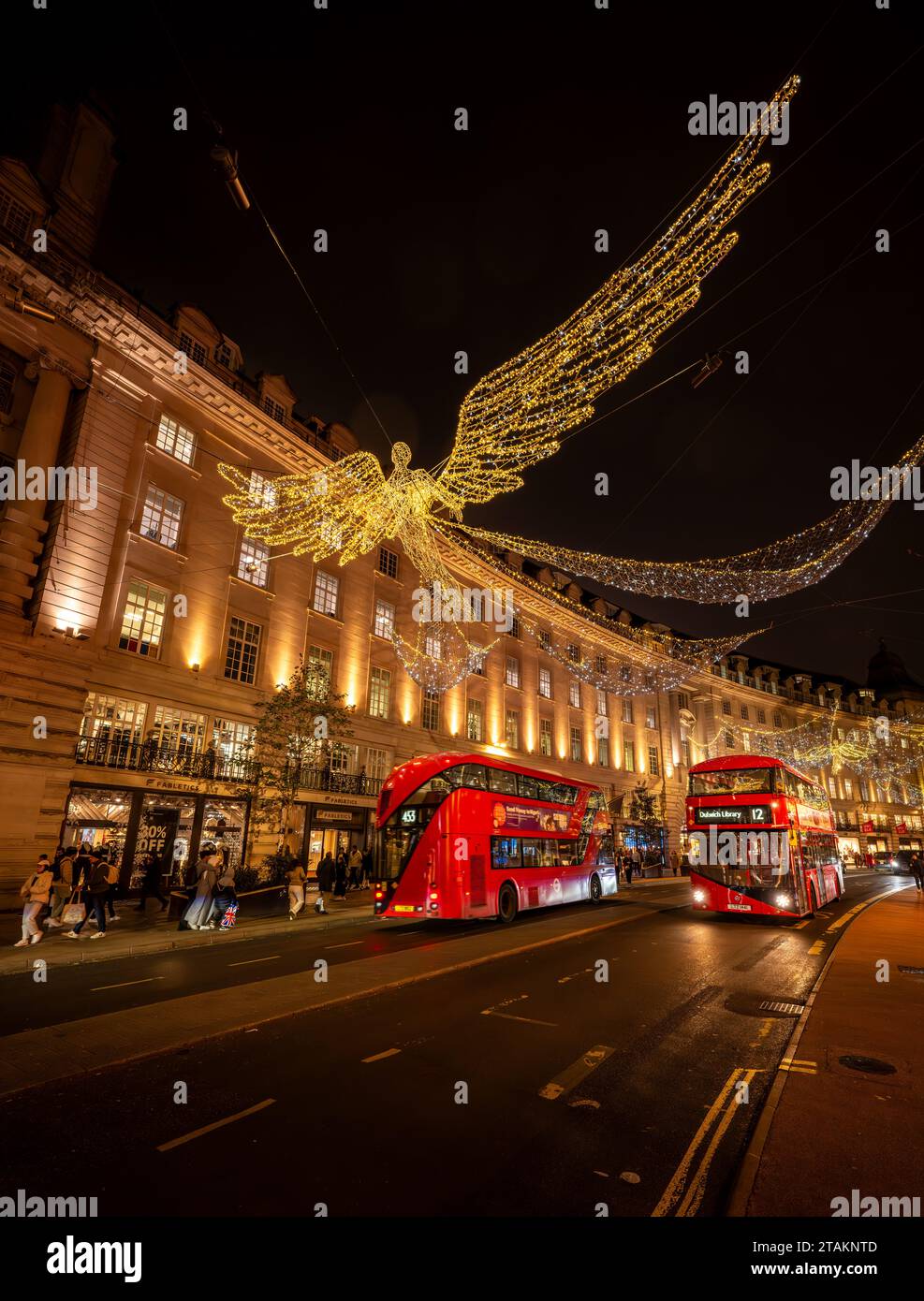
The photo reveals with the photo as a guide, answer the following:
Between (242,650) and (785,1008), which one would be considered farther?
(242,650)

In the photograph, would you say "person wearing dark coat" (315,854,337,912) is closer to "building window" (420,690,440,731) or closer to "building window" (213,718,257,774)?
"building window" (213,718,257,774)

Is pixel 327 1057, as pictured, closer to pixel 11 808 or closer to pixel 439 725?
pixel 11 808

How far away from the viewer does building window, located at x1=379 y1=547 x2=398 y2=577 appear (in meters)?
29.6

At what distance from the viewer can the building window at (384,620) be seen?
93.6 ft

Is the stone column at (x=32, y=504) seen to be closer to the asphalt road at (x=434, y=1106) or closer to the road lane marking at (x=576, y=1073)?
the asphalt road at (x=434, y=1106)

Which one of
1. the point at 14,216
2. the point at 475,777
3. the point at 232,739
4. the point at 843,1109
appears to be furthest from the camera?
the point at 232,739

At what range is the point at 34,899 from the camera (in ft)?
40.4

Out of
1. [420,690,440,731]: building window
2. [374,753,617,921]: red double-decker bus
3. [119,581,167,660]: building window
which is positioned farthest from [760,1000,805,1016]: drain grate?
[420,690,440,731]: building window

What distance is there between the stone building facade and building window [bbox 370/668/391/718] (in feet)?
0.27

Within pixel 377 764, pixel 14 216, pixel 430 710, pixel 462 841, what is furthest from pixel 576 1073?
pixel 430 710

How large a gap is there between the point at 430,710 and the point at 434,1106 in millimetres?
25799

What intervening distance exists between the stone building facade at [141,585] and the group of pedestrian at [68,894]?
1141mm

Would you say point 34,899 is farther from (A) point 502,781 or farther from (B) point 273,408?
(B) point 273,408
